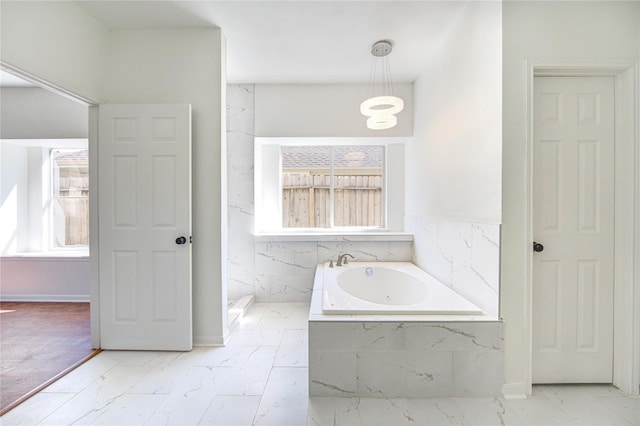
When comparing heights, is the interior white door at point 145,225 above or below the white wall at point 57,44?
below

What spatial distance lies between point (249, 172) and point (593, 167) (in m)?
3.02

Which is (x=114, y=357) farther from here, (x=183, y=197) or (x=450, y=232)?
(x=450, y=232)

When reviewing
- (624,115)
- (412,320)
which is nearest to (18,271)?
(412,320)

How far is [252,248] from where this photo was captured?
345 cm

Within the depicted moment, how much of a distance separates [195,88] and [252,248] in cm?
181

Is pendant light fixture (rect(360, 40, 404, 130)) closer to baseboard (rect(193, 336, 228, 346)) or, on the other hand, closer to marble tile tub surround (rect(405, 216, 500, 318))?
marble tile tub surround (rect(405, 216, 500, 318))

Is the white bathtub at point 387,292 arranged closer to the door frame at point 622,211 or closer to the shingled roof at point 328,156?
the door frame at point 622,211

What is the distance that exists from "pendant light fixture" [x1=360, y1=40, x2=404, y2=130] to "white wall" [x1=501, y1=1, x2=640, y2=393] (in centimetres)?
71

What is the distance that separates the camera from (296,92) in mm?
3391

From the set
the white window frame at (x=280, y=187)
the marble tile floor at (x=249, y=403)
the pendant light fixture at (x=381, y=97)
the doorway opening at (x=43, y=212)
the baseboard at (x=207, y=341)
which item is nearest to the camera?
the marble tile floor at (x=249, y=403)

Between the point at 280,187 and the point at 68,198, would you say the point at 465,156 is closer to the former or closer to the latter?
the point at 280,187

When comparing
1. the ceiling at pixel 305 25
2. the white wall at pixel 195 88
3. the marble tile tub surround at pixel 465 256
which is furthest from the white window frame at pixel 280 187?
the white wall at pixel 195 88

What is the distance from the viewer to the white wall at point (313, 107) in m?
3.38

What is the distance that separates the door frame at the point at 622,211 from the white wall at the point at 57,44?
304 centimetres
